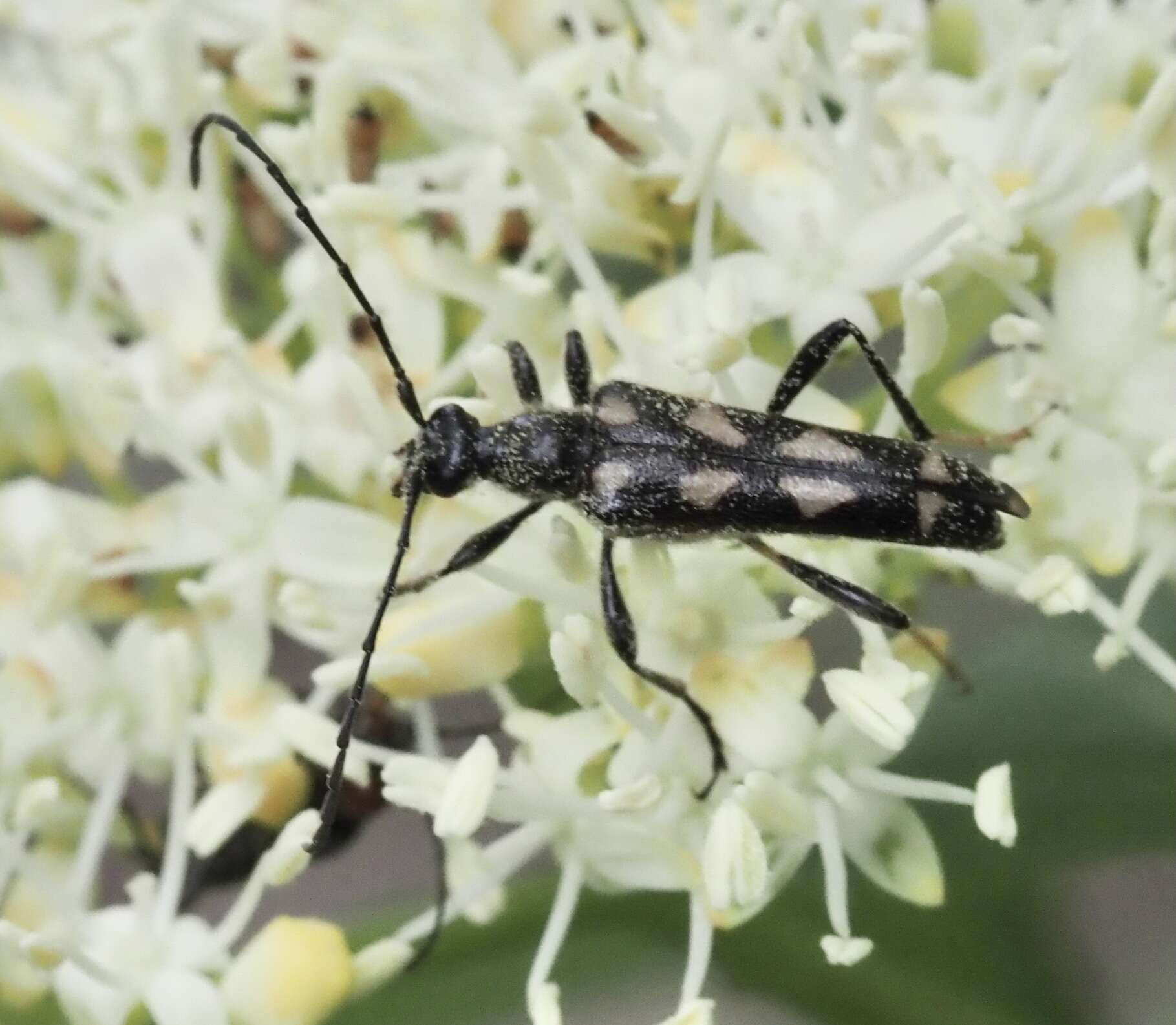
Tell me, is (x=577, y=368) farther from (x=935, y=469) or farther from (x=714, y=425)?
(x=935, y=469)

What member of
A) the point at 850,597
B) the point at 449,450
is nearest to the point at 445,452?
the point at 449,450

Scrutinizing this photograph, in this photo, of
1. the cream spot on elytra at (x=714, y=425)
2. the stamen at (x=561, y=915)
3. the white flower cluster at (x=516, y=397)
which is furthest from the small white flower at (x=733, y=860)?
the cream spot on elytra at (x=714, y=425)

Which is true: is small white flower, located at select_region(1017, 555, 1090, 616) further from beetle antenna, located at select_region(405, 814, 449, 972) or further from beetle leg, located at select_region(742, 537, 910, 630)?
beetle antenna, located at select_region(405, 814, 449, 972)

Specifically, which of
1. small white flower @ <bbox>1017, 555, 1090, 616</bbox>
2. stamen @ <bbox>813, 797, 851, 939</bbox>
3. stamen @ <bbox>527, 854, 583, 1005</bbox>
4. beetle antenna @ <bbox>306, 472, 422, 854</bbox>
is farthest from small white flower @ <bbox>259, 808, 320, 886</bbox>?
small white flower @ <bbox>1017, 555, 1090, 616</bbox>

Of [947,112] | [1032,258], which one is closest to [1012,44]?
[947,112]

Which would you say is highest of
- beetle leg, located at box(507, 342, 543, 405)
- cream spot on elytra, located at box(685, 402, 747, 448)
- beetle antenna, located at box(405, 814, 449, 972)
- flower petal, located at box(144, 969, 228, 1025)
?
beetle leg, located at box(507, 342, 543, 405)

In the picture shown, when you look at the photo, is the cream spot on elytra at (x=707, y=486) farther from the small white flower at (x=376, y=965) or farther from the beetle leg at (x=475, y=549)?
the small white flower at (x=376, y=965)

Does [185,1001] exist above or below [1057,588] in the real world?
below

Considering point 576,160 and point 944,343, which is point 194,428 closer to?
point 576,160
